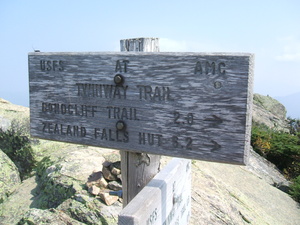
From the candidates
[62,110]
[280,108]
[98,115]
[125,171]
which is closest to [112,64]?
[98,115]

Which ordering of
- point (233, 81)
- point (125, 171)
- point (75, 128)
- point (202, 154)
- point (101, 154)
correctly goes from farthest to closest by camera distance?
point (101, 154) → point (125, 171) → point (75, 128) → point (202, 154) → point (233, 81)

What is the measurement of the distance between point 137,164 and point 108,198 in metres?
1.06

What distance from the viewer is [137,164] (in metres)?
2.73

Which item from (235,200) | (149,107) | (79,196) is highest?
(149,107)

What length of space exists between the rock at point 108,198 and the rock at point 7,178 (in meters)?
2.03

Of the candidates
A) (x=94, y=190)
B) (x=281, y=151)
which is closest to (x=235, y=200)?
(x=94, y=190)

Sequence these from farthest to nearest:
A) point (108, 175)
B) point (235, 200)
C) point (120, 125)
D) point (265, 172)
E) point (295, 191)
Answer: point (265, 172) < point (295, 191) < point (235, 200) < point (108, 175) < point (120, 125)

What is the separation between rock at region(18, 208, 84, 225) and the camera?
3.40 metres

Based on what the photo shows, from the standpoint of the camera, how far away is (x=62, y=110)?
8.33 ft

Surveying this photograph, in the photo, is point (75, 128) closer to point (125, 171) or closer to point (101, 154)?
point (125, 171)

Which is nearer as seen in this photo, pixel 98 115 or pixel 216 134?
pixel 216 134

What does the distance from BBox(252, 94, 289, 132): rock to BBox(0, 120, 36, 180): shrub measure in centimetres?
1257

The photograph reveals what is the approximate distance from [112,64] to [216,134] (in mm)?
904

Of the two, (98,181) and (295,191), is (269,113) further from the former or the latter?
(98,181)
